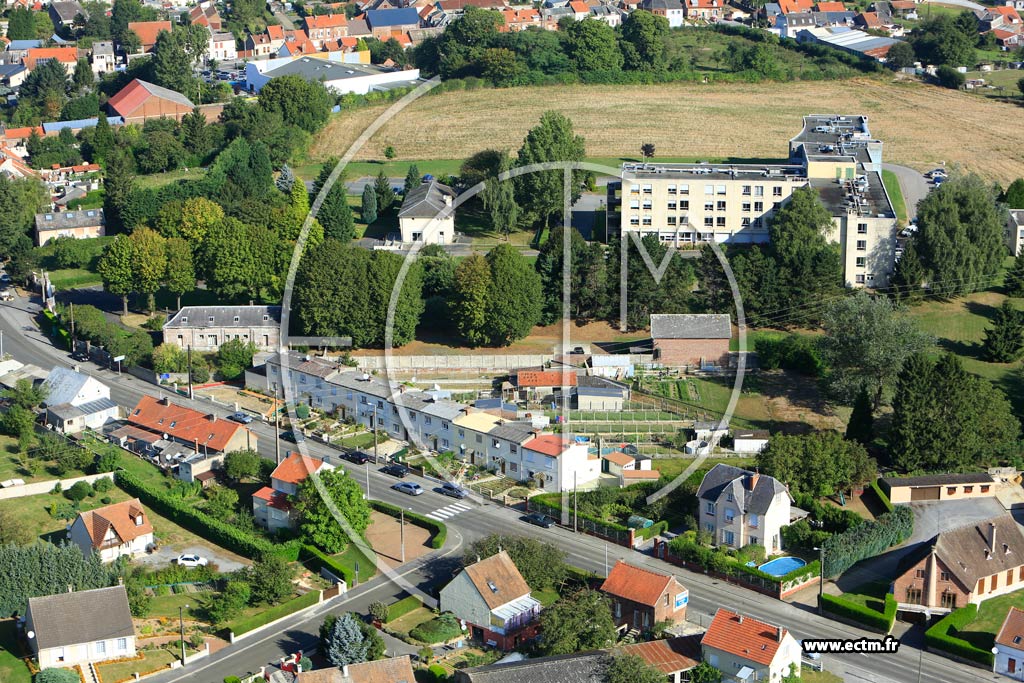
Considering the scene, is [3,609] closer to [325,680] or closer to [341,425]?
[325,680]

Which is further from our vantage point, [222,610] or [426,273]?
[426,273]

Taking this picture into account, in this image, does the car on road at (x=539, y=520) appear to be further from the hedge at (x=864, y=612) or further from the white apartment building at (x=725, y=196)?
the white apartment building at (x=725, y=196)

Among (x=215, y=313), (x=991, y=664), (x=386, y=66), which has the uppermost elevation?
(x=386, y=66)

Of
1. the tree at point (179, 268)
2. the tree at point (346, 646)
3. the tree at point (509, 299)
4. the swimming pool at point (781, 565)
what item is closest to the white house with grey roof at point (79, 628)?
the tree at point (346, 646)

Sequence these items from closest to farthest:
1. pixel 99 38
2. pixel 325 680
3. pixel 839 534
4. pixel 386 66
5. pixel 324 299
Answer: pixel 325 680 < pixel 839 534 < pixel 324 299 < pixel 386 66 < pixel 99 38

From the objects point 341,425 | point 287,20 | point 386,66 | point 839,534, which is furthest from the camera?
point 287,20

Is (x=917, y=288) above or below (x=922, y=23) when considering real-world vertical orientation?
below

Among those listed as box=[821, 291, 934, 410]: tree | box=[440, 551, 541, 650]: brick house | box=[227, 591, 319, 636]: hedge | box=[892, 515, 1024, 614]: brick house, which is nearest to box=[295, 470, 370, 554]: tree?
box=[227, 591, 319, 636]: hedge

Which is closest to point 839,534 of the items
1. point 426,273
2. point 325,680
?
point 325,680
